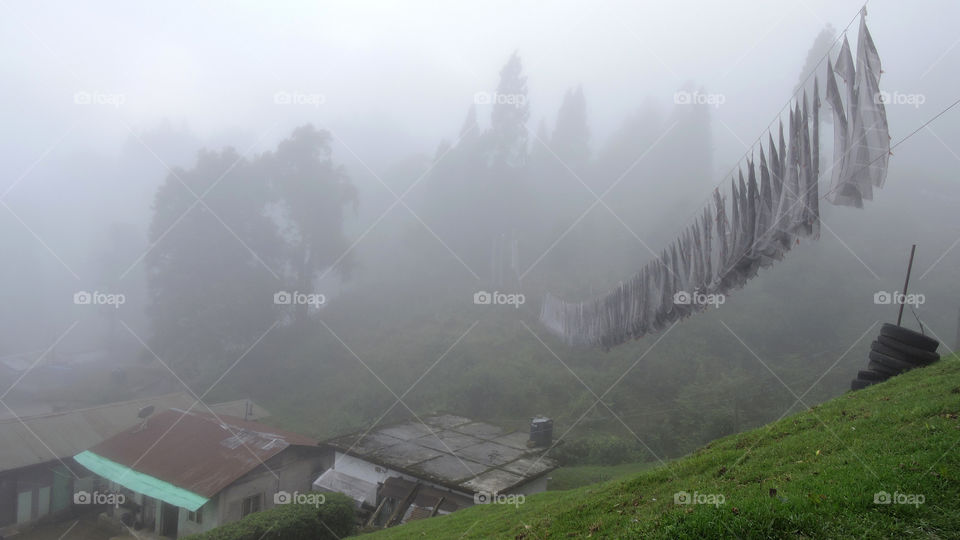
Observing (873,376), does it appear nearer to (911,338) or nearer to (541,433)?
(911,338)

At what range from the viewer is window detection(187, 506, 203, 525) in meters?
14.1

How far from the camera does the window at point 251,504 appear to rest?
1434 cm

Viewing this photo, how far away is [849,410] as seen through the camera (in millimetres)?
6477

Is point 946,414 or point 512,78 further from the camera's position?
point 512,78

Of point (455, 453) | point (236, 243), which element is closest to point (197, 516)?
point (455, 453)

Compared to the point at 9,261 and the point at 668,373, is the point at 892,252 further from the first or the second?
the point at 9,261

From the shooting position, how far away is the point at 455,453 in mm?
14961

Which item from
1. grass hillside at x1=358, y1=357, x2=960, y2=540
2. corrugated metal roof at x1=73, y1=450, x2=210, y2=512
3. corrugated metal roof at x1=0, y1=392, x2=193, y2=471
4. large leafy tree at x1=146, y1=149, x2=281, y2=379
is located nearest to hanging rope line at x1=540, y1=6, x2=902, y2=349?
grass hillside at x1=358, y1=357, x2=960, y2=540

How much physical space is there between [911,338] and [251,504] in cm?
1521

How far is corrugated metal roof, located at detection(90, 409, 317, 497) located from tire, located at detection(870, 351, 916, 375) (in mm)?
14252

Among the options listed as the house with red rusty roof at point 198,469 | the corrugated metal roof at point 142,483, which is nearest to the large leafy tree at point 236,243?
the house with red rusty roof at point 198,469

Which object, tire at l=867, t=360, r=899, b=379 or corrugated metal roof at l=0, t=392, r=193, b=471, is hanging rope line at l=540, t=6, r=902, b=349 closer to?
tire at l=867, t=360, r=899, b=379

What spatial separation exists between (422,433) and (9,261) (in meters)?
64.6

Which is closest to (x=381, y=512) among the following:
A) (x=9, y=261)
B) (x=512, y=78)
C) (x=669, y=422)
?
(x=669, y=422)
